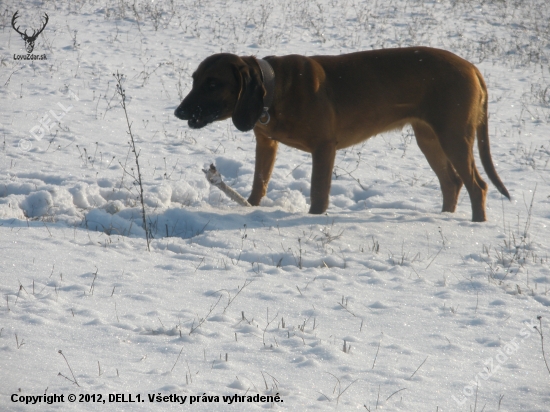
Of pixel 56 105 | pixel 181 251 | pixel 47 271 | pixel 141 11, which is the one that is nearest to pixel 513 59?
pixel 141 11

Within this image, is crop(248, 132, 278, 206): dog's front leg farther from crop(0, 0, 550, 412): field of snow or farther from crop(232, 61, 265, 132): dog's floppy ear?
crop(232, 61, 265, 132): dog's floppy ear

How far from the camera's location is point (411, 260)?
431 centimetres

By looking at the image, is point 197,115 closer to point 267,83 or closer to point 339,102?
point 267,83

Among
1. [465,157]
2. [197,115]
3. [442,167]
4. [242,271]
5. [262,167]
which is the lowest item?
[242,271]

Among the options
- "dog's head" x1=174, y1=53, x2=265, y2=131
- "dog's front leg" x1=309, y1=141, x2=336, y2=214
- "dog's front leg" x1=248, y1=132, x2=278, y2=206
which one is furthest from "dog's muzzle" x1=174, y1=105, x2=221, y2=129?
"dog's front leg" x1=309, y1=141, x2=336, y2=214

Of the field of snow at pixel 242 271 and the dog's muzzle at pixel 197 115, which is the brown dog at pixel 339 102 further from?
the field of snow at pixel 242 271

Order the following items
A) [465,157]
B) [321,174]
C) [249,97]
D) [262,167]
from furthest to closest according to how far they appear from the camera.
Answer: [262,167] → [465,157] → [321,174] → [249,97]

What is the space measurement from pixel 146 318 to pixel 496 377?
1687 millimetres

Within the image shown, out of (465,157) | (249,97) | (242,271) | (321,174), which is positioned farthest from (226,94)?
(465,157)

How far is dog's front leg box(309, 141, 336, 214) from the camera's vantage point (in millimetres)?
5230

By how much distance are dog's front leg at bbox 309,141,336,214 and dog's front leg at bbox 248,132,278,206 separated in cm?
57

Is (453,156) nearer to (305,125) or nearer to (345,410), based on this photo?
(305,125)

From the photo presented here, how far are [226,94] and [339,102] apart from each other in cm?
102

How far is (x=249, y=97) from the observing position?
492cm
